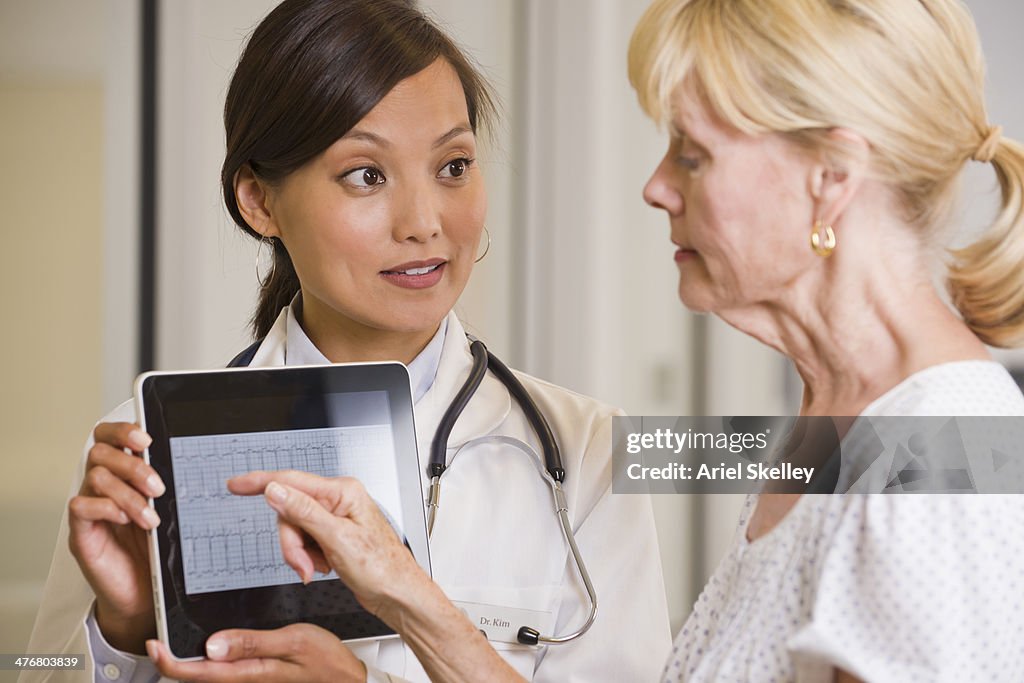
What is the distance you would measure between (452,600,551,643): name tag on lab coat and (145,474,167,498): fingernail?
0.32 metres

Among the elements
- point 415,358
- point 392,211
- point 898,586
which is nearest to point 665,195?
point 898,586

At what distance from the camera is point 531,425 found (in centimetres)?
107

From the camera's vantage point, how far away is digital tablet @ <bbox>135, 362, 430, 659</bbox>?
2.65 feet

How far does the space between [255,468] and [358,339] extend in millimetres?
297

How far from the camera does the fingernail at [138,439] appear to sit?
79 cm

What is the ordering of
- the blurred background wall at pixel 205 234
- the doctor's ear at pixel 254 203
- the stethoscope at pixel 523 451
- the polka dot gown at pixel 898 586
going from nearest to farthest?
the polka dot gown at pixel 898 586, the stethoscope at pixel 523 451, the doctor's ear at pixel 254 203, the blurred background wall at pixel 205 234

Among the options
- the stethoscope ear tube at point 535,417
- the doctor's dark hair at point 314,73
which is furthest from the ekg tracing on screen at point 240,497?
the doctor's dark hair at point 314,73

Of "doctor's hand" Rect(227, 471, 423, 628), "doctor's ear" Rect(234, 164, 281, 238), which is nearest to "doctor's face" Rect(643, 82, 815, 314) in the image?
"doctor's hand" Rect(227, 471, 423, 628)

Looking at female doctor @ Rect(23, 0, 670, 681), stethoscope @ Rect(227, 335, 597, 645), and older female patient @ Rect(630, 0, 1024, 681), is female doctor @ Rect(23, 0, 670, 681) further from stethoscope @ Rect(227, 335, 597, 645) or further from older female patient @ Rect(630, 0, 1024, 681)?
older female patient @ Rect(630, 0, 1024, 681)

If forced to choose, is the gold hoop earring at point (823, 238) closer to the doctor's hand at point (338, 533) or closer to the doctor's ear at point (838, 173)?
the doctor's ear at point (838, 173)

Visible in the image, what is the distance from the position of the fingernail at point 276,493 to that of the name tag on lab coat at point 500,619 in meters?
0.34

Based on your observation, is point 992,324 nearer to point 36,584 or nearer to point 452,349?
point 452,349

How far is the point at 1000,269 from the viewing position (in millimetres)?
671

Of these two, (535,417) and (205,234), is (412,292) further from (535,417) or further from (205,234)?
(205,234)
